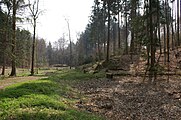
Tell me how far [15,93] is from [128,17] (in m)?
36.3

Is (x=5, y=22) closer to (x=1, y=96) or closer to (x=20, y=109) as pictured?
(x=1, y=96)

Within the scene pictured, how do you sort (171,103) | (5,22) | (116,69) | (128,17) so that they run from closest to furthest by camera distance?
1. (171,103)
2. (5,22)
3. (116,69)
4. (128,17)

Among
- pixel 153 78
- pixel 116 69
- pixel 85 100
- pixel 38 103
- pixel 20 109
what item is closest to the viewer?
pixel 20 109

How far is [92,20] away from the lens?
5878cm

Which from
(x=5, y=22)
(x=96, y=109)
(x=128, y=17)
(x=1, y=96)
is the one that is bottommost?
(x=96, y=109)

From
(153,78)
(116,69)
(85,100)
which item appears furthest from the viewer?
(116,69)

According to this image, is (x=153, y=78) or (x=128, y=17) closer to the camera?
(x=153, y=78)

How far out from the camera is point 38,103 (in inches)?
399

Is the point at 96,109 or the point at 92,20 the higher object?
the point at 92,20

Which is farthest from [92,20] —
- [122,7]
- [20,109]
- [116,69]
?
[20,109]

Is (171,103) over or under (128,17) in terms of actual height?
under

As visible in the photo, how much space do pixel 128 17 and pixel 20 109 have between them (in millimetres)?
38420

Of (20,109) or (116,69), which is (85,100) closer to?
(20,109)

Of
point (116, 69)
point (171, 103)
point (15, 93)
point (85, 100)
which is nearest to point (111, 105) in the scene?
point (85, 100)
